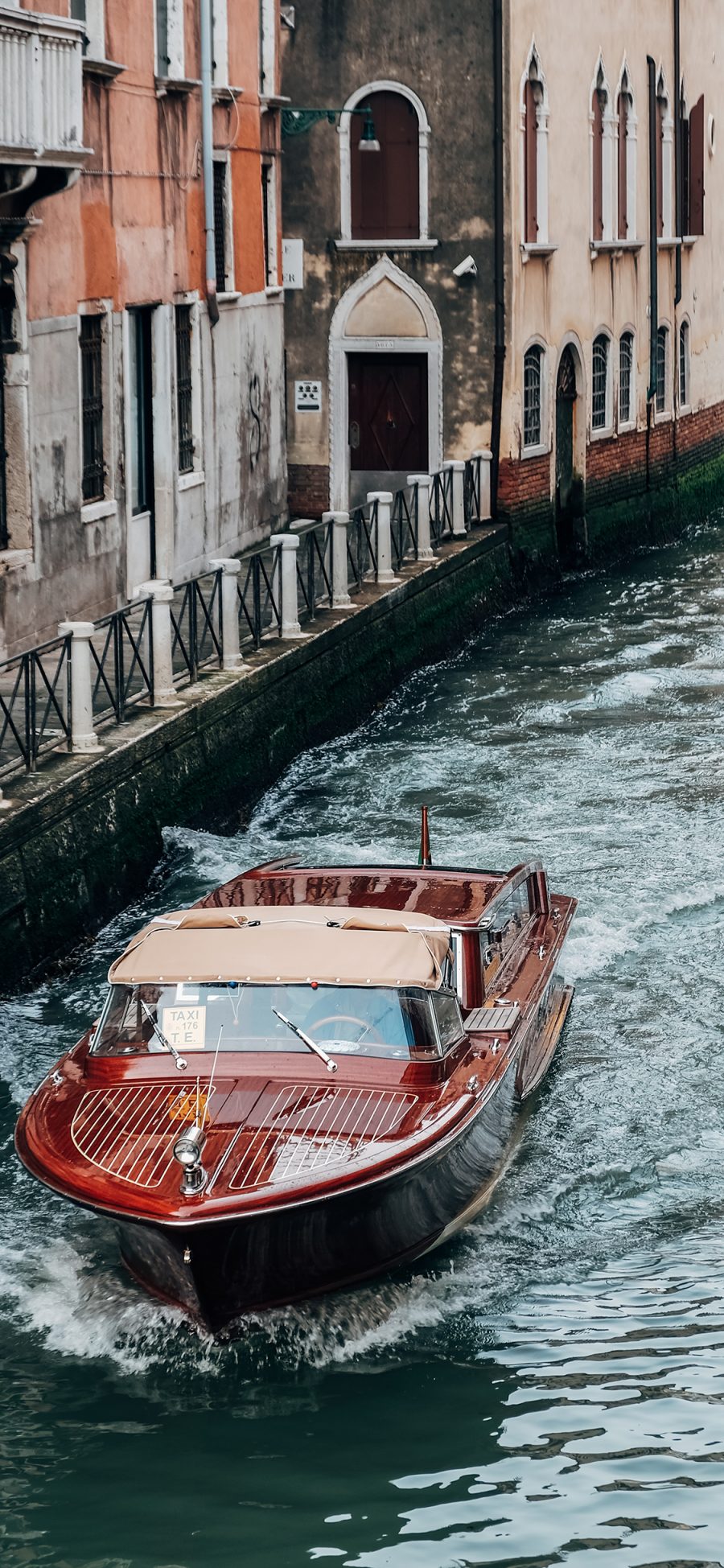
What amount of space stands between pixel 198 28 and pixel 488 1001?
39.6 feet

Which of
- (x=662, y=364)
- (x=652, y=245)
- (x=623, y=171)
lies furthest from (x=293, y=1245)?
(x=662, y=364)

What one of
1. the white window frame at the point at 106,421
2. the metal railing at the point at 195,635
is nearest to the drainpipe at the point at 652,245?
the white window frame at the point at 106,421

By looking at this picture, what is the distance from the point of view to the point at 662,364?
30.3m

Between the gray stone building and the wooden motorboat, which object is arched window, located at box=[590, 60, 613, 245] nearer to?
the gray stone building

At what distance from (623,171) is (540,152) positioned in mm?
4444

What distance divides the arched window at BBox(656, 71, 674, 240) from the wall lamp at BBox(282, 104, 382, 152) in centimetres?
766

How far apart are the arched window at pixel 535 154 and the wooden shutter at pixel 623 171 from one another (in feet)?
12.9

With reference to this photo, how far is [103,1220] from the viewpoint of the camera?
28.1ft

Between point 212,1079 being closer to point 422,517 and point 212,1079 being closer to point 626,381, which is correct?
point 422,517

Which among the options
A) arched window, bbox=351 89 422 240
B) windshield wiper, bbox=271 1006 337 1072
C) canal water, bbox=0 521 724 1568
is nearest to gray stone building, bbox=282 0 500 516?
arched window, bbox=351 89 422 240

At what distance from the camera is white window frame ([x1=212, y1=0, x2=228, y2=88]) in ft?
63.5

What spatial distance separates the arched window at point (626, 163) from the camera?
2772cm

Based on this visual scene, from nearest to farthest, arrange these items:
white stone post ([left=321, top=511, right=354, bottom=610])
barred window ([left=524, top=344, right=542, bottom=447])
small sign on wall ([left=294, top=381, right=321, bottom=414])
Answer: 1. white stone post ([left=321, top=511, right=354, bottom=610])
2. small sign on wall ([left=294, top=381, right=321, bottom=414])
3. barred window ([left=524, top=344, right=542, bottom=447])

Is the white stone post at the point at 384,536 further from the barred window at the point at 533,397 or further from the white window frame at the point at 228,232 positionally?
the barred window at the point at 533,397
